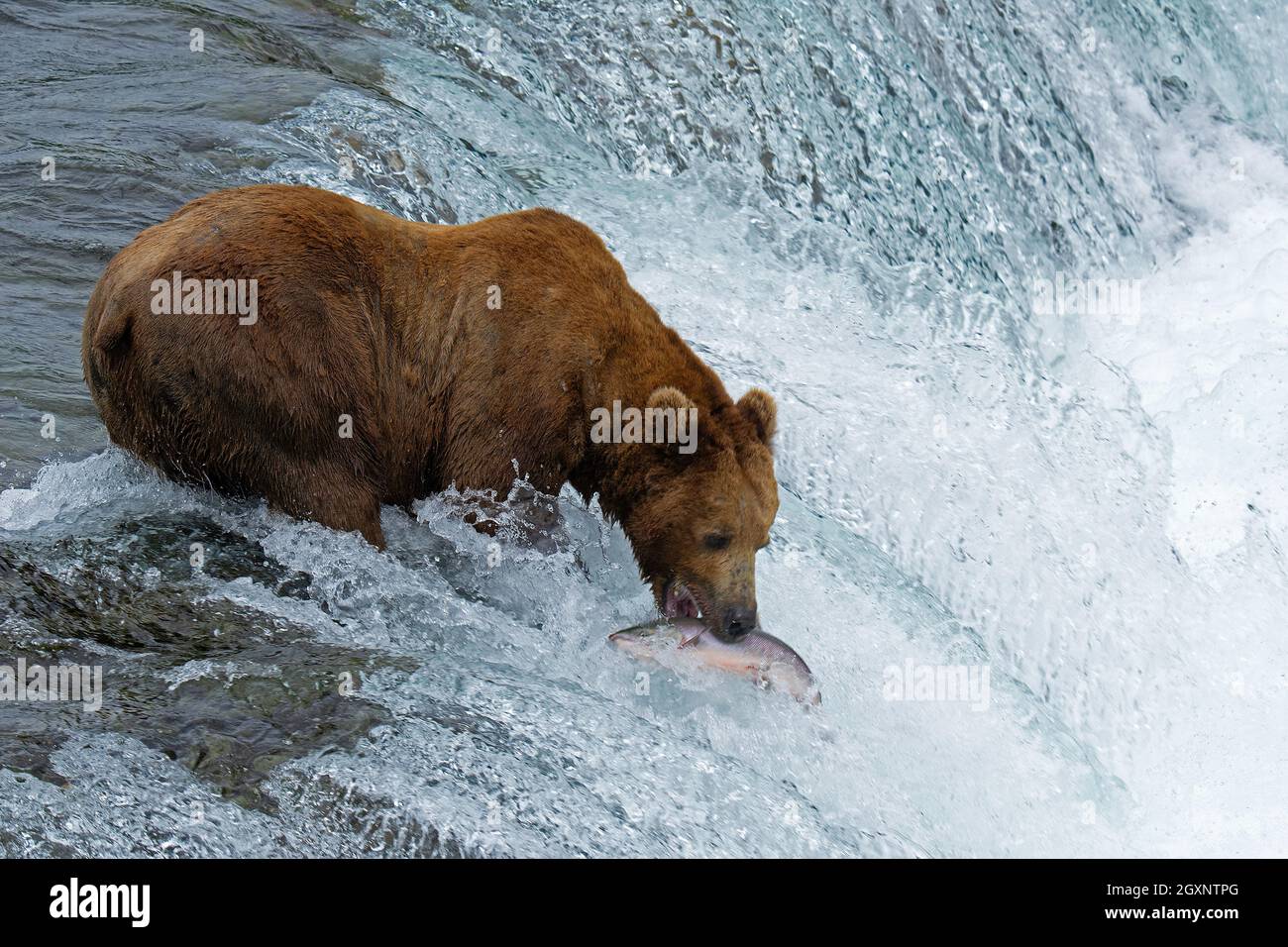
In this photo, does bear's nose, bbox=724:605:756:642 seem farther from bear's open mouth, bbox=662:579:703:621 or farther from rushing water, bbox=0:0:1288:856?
rushing water, bbox=0:0:1288:856

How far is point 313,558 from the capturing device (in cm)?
544

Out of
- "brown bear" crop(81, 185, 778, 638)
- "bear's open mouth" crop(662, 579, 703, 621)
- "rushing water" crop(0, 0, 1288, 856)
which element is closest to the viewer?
"rushing water" crop(0, 0, 1288, 856)

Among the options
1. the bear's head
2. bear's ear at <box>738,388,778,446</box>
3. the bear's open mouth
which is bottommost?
the bear's open mouth

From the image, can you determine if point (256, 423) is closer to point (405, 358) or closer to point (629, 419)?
point (405, 358)

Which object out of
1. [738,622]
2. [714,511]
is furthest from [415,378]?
[738,622]

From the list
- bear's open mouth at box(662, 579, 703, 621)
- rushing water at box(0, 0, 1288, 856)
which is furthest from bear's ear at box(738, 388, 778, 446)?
rushing water at box(0, 0, 1288, 856)

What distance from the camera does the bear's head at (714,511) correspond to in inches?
224

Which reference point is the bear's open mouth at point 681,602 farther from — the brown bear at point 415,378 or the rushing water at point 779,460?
the rushing water at point 779,460

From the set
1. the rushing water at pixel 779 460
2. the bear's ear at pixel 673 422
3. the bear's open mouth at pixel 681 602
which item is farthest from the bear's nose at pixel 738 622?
the bear's ear at pixel 673 422

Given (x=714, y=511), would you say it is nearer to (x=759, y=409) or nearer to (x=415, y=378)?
(x=759, y=409)

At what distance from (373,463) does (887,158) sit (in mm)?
5795

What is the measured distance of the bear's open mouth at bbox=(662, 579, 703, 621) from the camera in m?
5.80

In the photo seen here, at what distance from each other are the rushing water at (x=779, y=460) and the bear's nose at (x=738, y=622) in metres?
0.22
